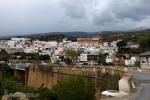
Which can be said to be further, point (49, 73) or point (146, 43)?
point (146, 43)

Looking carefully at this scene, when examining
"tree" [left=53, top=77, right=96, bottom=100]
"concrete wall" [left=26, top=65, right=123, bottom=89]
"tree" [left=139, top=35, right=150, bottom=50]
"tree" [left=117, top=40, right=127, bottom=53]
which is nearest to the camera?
"tree" [left=53, top=77, right=96, bottom=100]

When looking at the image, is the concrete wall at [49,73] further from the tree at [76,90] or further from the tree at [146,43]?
the tree at [146,43]

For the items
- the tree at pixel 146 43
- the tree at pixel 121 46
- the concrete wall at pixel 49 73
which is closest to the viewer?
the concrete wall at pixel 49 73

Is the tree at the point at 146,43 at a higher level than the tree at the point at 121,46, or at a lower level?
higher

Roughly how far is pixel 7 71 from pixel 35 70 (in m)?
25.2

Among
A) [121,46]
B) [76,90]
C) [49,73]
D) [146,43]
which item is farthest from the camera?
[121,46]

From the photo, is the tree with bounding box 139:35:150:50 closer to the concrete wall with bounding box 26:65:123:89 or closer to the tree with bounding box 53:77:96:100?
the concrete wall with bounding box 26:65:123:89

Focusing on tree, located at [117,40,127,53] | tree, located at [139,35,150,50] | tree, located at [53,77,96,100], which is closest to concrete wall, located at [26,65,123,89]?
tree, located at [53,77,96,100]

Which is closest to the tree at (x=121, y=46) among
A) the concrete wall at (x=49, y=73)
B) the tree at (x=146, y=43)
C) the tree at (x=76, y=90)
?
the tree at (x=146, y=43)

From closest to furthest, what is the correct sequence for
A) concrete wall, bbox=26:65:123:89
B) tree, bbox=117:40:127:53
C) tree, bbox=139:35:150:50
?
1. concrete wall, bbox=26:65:123:89
2. tree, bbox=139:35:150:50
3. tree, bbox=117:40:127:53

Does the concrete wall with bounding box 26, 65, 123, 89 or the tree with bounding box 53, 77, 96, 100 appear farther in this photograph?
the concrete wall with bounding box 26, 65, 123, 89

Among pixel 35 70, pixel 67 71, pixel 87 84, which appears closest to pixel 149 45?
pixel 35 70

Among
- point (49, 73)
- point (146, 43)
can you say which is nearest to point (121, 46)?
point (146, 43)

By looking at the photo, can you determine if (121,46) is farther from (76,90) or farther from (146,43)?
(76,90)
